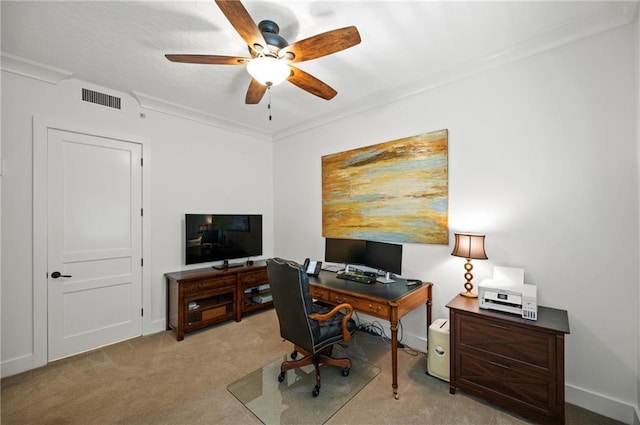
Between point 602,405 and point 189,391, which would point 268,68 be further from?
point 602,405

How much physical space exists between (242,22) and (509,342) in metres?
2.65

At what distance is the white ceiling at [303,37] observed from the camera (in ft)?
5.87

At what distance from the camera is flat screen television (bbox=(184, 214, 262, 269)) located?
3436 mm

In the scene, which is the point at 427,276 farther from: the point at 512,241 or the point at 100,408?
the point at 100,408

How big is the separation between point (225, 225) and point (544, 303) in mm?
3518

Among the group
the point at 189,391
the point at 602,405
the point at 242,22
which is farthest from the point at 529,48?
the point at 189,391

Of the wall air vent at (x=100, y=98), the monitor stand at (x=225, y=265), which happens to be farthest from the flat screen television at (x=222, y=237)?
the wall air vent at (x=100, y=98)

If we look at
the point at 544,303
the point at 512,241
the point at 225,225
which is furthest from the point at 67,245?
the point at 544,303

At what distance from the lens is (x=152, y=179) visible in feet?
10.7

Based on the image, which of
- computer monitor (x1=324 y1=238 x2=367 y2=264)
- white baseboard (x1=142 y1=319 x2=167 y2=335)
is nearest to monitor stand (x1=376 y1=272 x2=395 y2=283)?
computer monitor (x1=324 y1=238 x2=367 y2=264)

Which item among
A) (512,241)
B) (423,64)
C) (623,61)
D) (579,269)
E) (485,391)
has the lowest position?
(485,391)

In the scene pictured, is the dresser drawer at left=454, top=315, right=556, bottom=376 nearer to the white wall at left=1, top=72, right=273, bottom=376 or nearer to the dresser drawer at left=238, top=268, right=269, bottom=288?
the dresser drawer at left=238, top=268, right=269, bottom=288

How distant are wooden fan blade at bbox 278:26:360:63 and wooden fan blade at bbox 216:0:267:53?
0.55ft

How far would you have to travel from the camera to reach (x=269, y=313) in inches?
151
